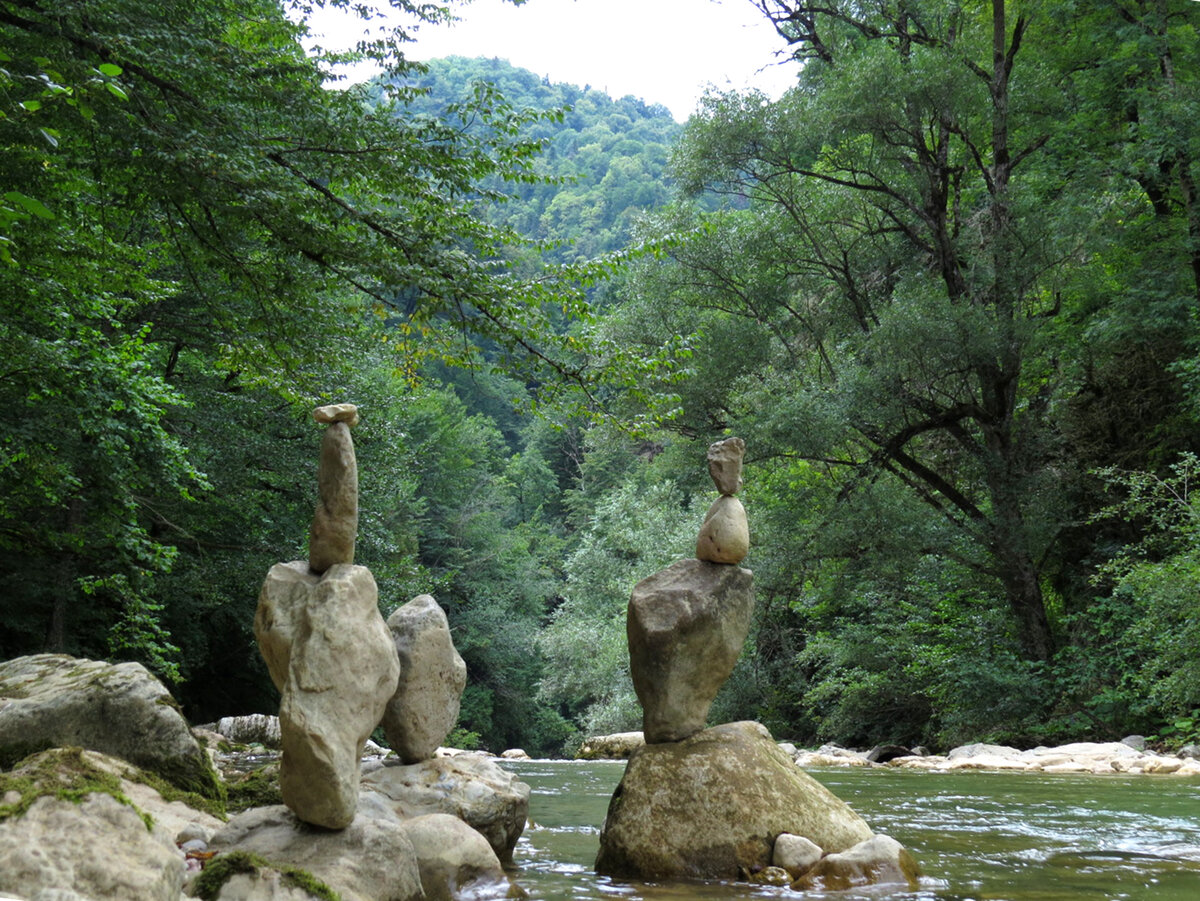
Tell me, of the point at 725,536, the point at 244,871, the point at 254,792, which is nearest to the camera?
the point at 244,871

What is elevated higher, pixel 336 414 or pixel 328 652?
pixel 336 414

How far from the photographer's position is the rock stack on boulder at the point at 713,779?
6297 mm

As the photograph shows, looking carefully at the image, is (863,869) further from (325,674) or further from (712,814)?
(325,674)

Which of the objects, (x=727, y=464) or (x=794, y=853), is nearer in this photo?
(x=794, y=853)

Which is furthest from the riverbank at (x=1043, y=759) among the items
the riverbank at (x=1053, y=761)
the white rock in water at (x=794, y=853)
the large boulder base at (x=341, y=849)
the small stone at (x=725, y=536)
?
the large boulder base at (x=341, y=849)

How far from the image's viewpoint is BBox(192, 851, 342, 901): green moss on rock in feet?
14.4

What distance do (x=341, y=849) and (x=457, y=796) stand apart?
5.49ft

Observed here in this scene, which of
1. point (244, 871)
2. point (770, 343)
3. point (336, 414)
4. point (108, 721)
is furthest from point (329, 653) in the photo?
point (770, 343)

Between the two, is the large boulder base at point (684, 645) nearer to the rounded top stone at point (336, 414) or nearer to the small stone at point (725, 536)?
the small stone at point (725, 536)

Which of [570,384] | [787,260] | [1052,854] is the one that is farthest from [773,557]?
[1052,854]

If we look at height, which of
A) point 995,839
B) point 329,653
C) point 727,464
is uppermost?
point 727,464

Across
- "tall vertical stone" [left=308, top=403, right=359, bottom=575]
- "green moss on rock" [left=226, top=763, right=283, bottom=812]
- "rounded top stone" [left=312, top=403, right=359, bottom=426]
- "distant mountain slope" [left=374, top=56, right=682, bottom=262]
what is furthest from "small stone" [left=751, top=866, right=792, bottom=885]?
"distant mountain slope" [left=374, top=56, right=682, bottom=262]

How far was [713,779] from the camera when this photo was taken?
673cm

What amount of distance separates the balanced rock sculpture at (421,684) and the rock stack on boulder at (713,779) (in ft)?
4.63
